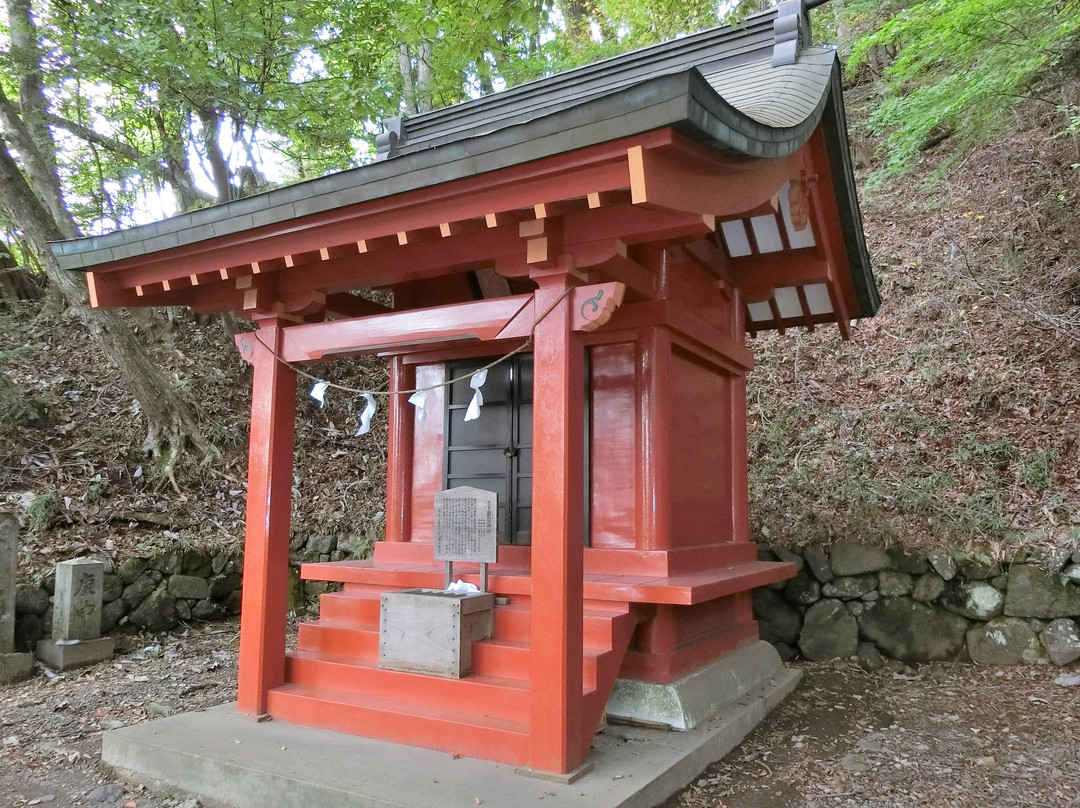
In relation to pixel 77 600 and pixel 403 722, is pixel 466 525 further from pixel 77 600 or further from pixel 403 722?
pixel 77 600

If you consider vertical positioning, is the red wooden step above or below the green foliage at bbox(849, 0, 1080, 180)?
below

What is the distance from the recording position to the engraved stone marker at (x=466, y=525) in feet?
13.7

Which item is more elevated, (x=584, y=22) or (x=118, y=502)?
(x=584, y=22)

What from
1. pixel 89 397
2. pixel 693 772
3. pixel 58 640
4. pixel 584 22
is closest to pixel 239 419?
pixel 89 397

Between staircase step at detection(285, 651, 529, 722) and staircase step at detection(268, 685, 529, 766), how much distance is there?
0.14 feet

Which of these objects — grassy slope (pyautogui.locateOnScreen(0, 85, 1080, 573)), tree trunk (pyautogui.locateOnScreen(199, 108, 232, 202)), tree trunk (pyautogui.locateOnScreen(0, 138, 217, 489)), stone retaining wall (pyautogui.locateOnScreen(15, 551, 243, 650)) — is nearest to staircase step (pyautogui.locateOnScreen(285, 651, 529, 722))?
stone retaining wall (pyautogui.locateOnScreen(15, 551, 243, 650))

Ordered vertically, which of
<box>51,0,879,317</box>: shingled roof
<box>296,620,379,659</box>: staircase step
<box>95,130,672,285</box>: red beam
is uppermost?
<box>51,0,879,317</box>: shingled roof

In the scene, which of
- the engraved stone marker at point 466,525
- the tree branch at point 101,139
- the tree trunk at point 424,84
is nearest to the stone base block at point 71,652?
the engraved stone marker at point 466,525

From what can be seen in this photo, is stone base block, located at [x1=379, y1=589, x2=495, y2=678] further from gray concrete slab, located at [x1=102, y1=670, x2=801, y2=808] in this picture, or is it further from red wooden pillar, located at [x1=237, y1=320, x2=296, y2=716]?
red wooden pillar, located at [x1=237, y1=320, x2=296, y2=716]

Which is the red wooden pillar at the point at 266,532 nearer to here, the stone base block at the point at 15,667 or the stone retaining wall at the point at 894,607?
the stone base block at the point at 15,667

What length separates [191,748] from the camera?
12.3 ft

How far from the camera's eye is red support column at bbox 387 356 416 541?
5508 millimetres

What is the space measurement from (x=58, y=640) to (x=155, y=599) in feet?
3.61

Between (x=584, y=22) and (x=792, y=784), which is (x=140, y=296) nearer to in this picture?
(x=792, y=784)
